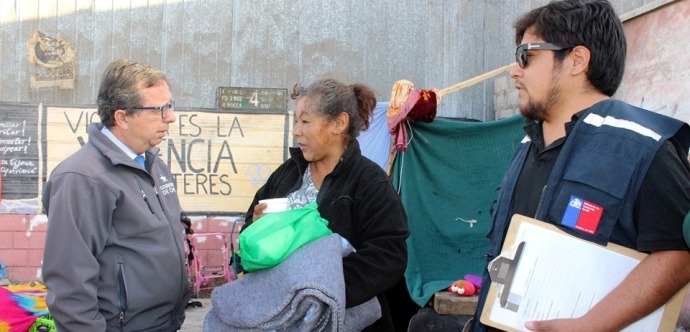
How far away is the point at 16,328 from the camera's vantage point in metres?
3.64

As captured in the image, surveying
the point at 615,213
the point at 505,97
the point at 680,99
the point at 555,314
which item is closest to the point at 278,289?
the point at 555,314

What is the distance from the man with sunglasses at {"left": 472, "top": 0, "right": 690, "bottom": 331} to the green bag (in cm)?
63

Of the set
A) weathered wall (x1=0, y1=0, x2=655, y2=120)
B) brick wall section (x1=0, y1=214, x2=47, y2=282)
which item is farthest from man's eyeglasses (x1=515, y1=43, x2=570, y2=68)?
brick wall section (x1=0, y1=214, x2=47, y2=282)

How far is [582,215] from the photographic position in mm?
1570

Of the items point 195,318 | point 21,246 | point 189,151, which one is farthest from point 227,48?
point 21,246

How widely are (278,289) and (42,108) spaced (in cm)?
556

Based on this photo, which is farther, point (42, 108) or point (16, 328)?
point (42, 108)

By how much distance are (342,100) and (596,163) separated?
49.4 inches

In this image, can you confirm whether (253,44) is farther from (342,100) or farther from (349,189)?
(349,189)

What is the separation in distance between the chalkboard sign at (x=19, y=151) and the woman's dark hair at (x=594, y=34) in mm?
6231

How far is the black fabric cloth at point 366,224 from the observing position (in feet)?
7.47

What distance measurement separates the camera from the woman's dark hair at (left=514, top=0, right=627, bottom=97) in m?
1.73

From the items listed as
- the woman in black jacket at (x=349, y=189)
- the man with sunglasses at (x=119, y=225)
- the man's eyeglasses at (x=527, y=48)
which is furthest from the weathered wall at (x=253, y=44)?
the man's eyeglasses at (x=527, y=48)

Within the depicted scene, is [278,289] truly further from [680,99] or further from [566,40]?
[680,99]
